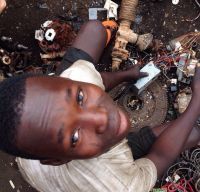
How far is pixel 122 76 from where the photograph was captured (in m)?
2.21

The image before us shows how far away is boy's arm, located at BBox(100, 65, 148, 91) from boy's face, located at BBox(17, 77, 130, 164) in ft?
2.45

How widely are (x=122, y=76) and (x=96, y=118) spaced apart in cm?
91

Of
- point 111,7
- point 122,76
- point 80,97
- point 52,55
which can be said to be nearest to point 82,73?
point 80,97

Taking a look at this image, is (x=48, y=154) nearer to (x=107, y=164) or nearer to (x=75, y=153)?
(x=75, y=153)

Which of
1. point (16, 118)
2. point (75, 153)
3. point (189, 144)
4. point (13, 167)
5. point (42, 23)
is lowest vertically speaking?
point (13, 167)

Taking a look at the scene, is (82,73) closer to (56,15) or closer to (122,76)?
(122,76)

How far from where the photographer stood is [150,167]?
5.70 feet

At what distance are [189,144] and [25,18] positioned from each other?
133 cm

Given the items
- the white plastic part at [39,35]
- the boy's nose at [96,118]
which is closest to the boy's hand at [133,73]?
the white plastic part at [39,35]

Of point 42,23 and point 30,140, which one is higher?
point 42,23

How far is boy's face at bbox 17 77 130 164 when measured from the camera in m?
1.24

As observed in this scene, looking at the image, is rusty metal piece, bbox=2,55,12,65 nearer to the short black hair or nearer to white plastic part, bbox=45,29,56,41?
white plastic part, bbox=45,29,56,41

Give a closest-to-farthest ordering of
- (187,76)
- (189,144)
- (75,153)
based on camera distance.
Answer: (75,153), (189,144), (187,76)

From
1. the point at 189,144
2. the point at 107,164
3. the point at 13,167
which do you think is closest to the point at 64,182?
the point at 107,164
